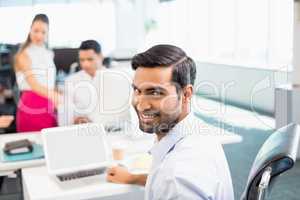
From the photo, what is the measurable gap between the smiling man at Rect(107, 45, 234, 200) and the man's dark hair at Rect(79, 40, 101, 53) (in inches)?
73.9

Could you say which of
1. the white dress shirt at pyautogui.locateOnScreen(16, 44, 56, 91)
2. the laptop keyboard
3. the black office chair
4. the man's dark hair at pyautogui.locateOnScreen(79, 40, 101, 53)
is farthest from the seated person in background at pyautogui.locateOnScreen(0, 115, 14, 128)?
the black office chair

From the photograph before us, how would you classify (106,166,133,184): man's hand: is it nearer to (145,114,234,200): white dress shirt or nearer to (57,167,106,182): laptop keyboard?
(57,167,106,182): laptop keyboard

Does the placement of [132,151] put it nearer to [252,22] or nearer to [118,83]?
[118,83]

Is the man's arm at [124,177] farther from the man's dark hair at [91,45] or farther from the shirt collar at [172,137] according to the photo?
the man's dark hair at [91,45]

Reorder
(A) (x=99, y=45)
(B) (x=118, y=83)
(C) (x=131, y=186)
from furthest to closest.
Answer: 1. (A) (x=99, y=45)
2. (B) (x=118, y=83)
3. (C) (x=131, y=186)

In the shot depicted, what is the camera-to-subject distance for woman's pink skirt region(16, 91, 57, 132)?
281 cm

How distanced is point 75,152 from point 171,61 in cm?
95

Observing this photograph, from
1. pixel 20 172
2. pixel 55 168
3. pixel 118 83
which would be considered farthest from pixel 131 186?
pixel 118 83

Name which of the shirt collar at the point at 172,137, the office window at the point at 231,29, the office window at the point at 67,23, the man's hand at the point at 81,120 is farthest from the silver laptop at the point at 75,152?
the office window at the point at 231,29

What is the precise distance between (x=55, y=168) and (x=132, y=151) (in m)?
0.55

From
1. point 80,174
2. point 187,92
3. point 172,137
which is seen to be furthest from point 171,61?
point 80,174

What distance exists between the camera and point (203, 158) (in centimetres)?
111

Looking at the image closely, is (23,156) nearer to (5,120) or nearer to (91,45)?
(5,120)

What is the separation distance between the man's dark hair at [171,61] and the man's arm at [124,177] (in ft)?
2.41
